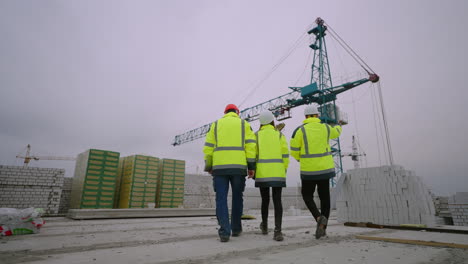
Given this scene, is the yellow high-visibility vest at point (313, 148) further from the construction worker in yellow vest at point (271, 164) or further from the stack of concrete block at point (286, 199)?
the stack of concrete block at point (286, 199)

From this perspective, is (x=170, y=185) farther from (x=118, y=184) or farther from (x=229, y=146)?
(x=229, y=146)

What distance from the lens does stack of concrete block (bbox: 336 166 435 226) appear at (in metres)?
4.15

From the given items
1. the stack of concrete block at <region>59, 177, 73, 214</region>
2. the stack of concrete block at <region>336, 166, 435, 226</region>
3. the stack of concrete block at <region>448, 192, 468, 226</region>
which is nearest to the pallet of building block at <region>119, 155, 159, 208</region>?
the stack of concrete block at <region>59, 177, 73, 214</region>

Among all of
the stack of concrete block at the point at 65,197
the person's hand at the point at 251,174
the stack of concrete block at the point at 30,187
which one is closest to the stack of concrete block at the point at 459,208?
the person's hand at the point at 251,174

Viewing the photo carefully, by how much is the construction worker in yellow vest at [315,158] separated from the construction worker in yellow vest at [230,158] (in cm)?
66

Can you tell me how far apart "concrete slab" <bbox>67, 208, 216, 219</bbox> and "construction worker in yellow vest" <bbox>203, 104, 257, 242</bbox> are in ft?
16.3

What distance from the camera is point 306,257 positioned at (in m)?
1.58

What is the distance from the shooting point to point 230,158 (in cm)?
260

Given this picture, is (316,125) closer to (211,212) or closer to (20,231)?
(20,231)

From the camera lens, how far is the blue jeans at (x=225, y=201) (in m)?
2.40

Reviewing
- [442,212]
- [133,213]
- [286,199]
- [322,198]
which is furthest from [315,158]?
[286,199]

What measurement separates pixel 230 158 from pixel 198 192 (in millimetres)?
13552

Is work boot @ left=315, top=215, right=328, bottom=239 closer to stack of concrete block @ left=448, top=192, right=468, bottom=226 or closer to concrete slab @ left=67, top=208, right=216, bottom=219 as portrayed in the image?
concrete slab @ left=67, top=208, right=216, bottom=219

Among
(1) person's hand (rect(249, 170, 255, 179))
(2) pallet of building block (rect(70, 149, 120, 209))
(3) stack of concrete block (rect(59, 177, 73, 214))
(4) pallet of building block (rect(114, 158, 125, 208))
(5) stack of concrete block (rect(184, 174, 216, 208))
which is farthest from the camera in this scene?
(5) stack of concrete block (rect(184, 174, 216, 208))
